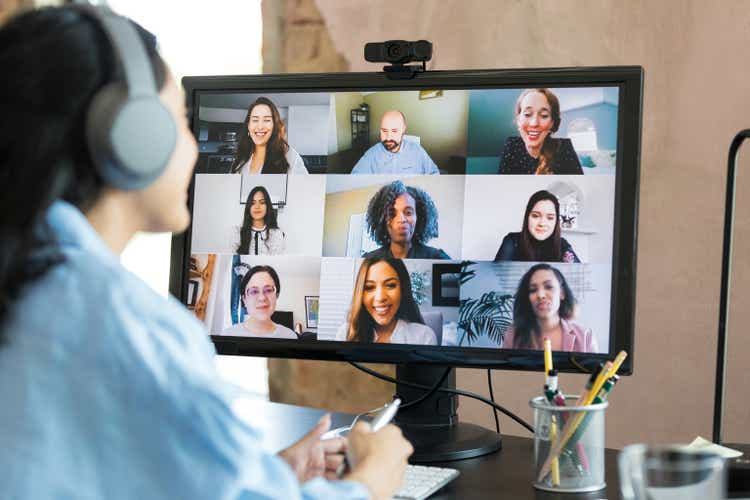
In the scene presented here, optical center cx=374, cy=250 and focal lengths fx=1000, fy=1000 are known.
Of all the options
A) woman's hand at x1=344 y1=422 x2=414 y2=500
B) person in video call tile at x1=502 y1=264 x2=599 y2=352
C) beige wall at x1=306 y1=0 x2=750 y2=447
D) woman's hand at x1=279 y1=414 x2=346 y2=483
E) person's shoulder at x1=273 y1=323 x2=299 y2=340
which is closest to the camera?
woman's hand at x1=344 y1=422 x2=414 y2=500

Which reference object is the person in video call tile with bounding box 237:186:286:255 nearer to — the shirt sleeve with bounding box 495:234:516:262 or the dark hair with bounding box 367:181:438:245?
the dark hair with bounding box 367:181:438:245

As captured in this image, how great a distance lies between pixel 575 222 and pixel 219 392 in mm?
654

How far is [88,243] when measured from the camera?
0.67 m

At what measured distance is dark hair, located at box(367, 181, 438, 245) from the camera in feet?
4.06

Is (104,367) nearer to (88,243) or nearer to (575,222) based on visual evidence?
(88,243)

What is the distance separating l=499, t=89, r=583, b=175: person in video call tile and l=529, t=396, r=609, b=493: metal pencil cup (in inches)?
11.7

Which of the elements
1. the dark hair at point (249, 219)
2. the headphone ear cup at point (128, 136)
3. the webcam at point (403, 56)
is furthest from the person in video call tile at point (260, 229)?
the headphone ear cup at point (128, 136)

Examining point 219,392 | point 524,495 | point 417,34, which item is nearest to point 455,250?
point 524,495

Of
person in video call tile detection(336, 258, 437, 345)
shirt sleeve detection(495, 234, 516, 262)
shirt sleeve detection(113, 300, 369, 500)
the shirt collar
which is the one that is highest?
shirt sleeve detection(495, 234, 516, 262)

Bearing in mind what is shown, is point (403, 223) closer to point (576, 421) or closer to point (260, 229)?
point (260, 229)

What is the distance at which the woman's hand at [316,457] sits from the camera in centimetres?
98

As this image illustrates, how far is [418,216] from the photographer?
124 cm

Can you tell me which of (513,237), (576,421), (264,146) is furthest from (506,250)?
(264,146)

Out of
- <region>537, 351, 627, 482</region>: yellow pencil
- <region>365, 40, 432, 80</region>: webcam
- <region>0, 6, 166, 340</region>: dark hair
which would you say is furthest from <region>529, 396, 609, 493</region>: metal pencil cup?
<region>0, 6, 166, 340</region>: dark hair
